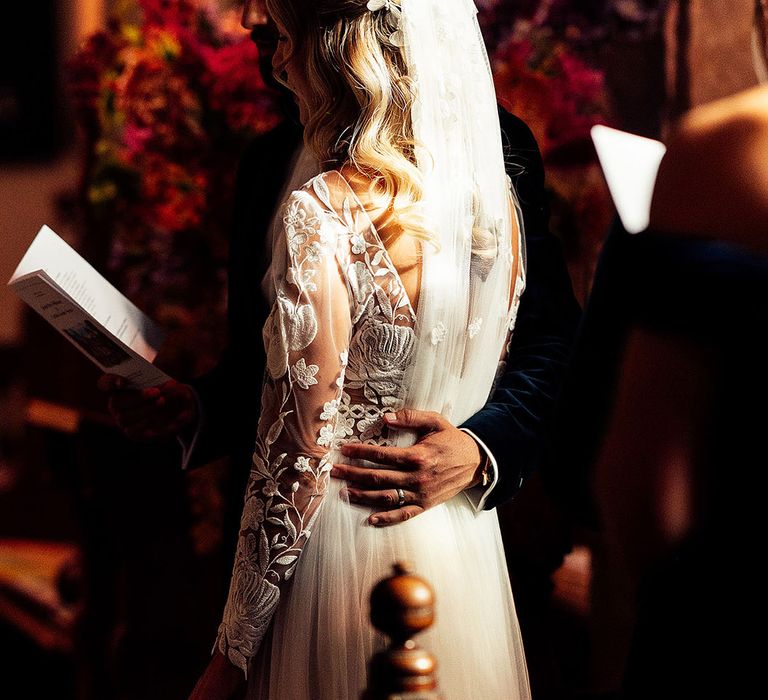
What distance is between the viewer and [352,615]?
4.89ft

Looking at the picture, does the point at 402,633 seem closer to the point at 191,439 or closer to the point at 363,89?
the point at 363,89

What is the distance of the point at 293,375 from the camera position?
1396 millimetres

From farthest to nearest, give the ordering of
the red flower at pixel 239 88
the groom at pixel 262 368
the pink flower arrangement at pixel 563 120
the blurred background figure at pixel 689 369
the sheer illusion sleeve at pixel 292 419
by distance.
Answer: the red flower at pixel 239 88, the pink flower arrangement at pixel 563 120, the groom at pixel 262 368, the sheer illusion sleeve at pixel 292 419, the blurred background figure at pixel 689 369

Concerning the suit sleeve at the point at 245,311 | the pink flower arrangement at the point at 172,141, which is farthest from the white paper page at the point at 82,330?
the pink flower arrangement at the point at 172,141

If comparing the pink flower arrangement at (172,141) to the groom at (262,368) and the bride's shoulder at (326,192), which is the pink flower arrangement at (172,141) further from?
the bride's shoulder at (326,192)


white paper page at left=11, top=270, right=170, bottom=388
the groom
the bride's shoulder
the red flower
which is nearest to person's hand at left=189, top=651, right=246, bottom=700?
the groom

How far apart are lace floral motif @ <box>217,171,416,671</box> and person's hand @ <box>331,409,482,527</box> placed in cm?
5

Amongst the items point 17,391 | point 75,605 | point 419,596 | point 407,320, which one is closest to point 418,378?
point 407,320

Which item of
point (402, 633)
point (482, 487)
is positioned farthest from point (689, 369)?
point (482, 487)

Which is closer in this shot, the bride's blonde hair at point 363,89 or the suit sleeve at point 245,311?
the bride's blonde hair at point 363,89

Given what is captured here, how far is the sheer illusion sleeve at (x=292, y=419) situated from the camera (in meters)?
1.38

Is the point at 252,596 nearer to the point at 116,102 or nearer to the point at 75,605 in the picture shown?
the point at 116,102

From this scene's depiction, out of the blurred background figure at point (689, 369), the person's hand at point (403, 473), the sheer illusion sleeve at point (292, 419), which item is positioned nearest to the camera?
the blurred background figure at point (689, 369)

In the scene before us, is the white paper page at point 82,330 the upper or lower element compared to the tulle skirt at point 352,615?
upper
